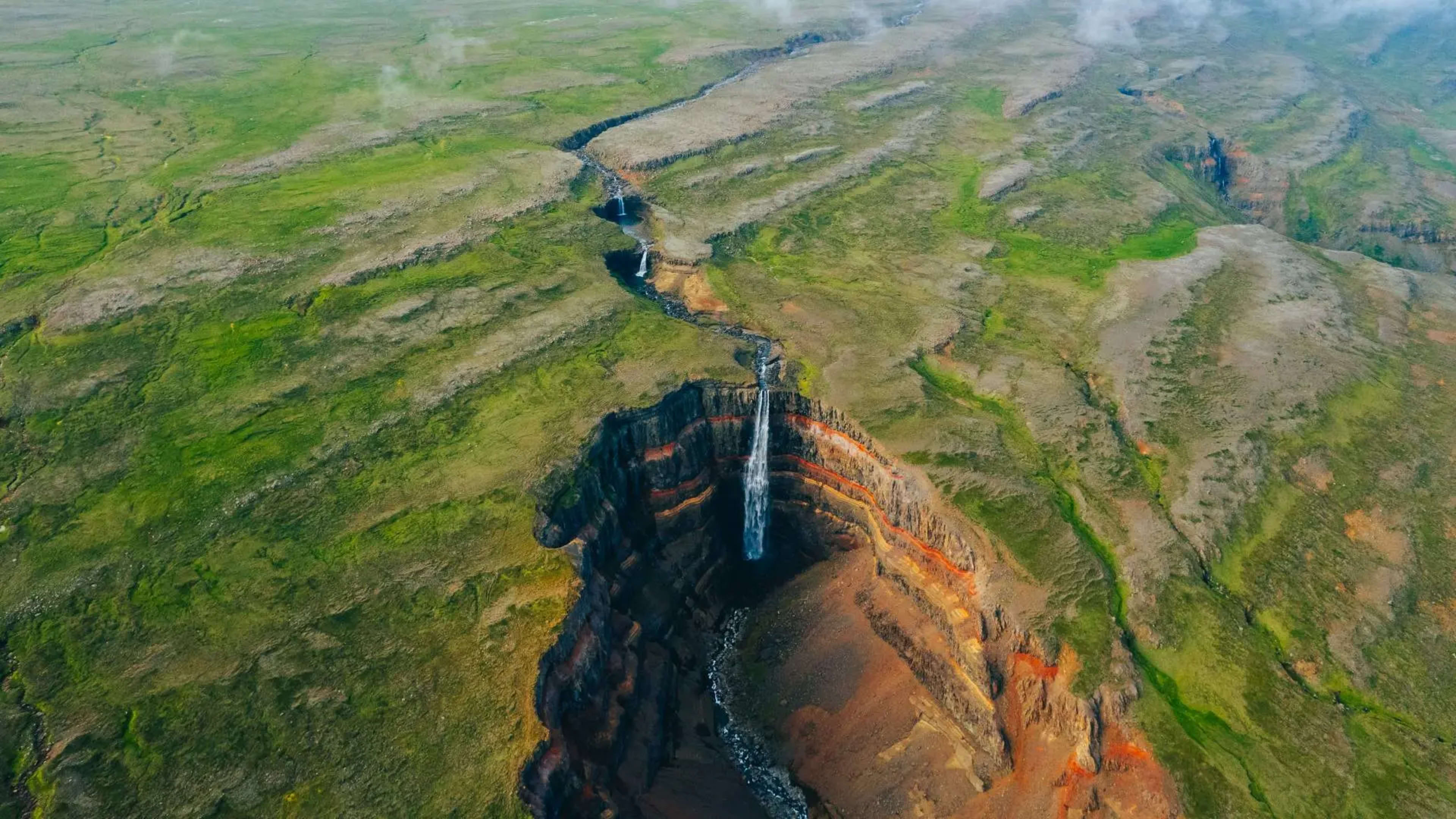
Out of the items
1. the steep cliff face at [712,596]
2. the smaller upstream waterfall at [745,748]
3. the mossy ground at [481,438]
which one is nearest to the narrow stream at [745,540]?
the smaller upstream waterfall at [745,748]

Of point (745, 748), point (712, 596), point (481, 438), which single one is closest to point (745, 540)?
point (712, 596)

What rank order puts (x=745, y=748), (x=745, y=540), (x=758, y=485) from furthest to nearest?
(x=745, y=540)
(x=758, y=485)
(x=745, y=748)

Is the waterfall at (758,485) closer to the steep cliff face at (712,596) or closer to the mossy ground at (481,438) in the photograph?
the steep cliff face at (712,596)

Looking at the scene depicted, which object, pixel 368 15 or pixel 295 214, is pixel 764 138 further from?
pixel 368 15

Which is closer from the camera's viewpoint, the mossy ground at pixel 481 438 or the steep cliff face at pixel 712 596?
the mossy ground at pixel 481 438

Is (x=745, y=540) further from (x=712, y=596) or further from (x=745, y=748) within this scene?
(x=745, y=748)

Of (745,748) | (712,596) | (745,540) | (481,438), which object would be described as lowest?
(745,748)
